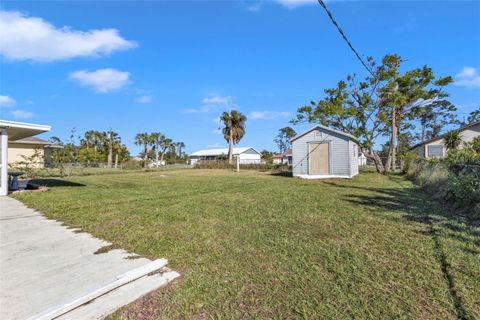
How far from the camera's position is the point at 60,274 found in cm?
260

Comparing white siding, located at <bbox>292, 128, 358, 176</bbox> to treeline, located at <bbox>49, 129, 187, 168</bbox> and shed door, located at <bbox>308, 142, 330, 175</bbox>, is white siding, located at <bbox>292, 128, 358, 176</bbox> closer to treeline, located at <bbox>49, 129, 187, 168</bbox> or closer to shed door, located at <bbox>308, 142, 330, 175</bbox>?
shed door, located at <bbox>308, 142, 330, 175</bbox>

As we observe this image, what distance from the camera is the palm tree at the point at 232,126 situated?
37688mm

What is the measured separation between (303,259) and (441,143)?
28163mm

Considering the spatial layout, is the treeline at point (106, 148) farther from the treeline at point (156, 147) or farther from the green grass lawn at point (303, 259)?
the green grass lawn at point (303, 259)

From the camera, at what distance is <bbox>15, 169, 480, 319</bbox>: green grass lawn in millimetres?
2039

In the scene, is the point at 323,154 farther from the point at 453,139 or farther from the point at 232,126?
the point at 232,126

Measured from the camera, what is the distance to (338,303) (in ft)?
6.79

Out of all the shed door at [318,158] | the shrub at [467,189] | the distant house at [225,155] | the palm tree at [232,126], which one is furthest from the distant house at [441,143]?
the distant house at [225,155]

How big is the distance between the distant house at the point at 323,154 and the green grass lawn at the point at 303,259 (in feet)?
29.1

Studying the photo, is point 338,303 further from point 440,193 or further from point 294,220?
point 440,193

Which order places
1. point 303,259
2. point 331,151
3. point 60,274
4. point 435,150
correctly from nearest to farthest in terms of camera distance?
point 60,274 < point 303,259 < point 331,151 < point 435,150

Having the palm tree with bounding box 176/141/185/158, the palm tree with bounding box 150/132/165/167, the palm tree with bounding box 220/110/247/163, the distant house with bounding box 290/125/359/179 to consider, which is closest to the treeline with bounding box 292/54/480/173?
the distant house with bounding box 290/125/359/179

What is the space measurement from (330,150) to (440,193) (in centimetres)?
795

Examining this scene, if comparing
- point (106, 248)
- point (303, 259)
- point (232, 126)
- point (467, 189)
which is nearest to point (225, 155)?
point (232, 126)
